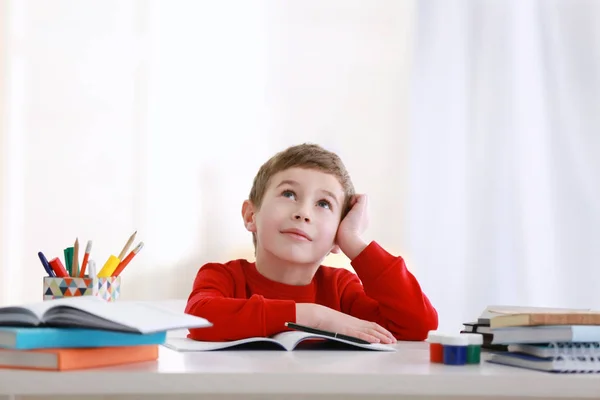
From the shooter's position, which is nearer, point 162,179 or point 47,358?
point 47,358

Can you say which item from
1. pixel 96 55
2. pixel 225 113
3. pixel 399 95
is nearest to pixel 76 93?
pixel 96 55

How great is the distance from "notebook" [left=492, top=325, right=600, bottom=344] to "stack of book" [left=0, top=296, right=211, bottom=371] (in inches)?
13.6

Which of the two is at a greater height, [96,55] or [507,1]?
[507,1]

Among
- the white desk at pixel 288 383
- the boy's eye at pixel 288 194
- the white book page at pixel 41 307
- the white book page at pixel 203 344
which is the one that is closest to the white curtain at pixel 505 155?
the boy's eye at pixel 288 194

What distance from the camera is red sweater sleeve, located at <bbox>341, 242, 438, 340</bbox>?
1.34m

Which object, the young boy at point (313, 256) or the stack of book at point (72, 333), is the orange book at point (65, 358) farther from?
the young boy at point (313, 256)

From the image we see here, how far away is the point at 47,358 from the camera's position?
0.75m

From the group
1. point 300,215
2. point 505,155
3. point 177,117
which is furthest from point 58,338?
point 505,155

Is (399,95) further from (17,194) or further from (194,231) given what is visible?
(17,194)

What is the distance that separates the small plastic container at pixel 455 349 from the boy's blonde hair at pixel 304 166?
61 cm

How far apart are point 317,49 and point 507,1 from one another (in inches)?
22.5

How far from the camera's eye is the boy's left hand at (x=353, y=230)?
55.3 inches

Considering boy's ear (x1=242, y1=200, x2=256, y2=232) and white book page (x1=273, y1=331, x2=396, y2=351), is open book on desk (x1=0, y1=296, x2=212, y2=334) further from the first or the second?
boy's ear (x1=242, y1=200, x2=256, y2=232)

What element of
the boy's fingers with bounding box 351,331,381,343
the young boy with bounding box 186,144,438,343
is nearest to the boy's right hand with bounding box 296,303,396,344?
the boy's fingers with bounding box 351,331,381,343
